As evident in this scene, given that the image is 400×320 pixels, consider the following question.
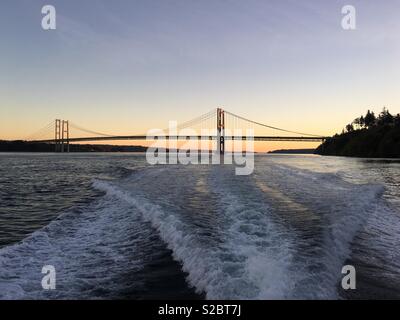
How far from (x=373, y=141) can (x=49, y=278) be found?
3962 inches

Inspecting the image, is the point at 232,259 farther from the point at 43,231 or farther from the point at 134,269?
the point at 43,231

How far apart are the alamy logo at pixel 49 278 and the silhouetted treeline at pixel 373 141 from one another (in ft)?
290

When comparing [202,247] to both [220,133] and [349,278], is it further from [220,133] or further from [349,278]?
[220,133]

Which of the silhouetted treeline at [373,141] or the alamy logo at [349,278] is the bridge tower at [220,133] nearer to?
the silhouetted treeline at [373,141]

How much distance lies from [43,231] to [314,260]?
21.9ft

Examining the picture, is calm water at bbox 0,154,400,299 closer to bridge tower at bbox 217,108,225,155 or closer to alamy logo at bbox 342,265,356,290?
alamy logo at bbox 342,265,356,290

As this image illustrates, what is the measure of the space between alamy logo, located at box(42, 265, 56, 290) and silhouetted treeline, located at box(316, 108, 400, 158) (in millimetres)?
88312

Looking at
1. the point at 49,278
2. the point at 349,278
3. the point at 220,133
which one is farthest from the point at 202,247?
the point at 220,133

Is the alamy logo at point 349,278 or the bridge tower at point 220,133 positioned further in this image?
the bridge tower at point 220,133

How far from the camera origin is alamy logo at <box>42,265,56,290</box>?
590 cm

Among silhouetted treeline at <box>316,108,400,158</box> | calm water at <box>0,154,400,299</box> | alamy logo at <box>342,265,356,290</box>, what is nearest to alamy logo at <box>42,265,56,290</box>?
calm water at <box>0,154,400,299</box>

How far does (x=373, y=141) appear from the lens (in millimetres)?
95125

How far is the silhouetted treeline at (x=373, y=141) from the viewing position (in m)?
85.7

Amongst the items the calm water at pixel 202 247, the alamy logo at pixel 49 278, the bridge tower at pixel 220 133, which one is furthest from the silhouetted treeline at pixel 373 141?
the alamy logo at pixel 49 278
